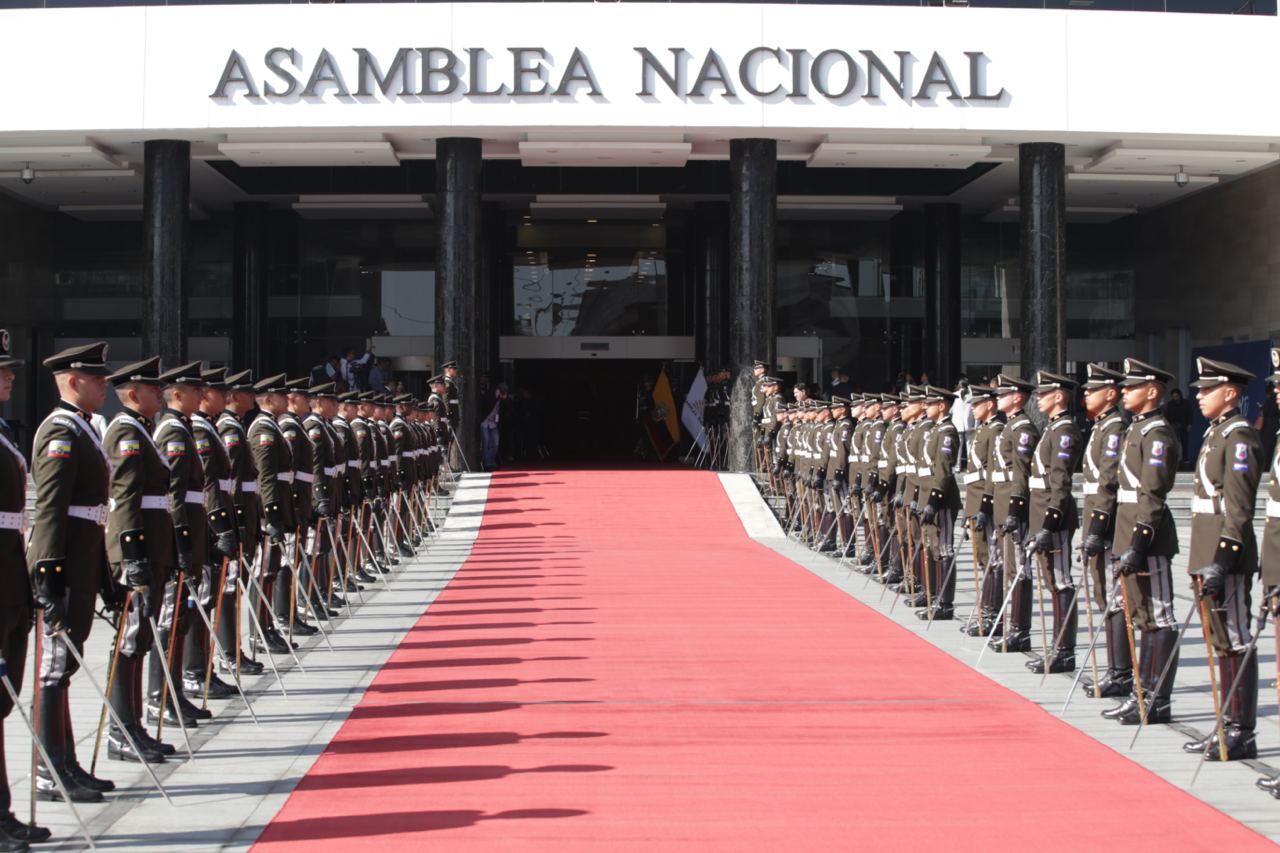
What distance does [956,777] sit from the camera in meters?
6.93

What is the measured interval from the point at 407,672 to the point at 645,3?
63.6 ft

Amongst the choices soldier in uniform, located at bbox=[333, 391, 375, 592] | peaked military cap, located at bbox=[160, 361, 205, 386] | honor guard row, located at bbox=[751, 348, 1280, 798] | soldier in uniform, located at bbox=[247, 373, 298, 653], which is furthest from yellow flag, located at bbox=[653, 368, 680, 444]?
peaked military cap, located at bbox=[160, 361, 205, 386]

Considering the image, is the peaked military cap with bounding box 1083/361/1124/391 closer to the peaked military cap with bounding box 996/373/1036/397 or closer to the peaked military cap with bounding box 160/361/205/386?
the peaked military cap with bounding box 996/373/1036/397

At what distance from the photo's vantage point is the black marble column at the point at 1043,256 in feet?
89.3

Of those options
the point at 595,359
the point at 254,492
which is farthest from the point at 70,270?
the point at 254,492

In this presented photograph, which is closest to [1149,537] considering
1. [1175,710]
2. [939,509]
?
[1175,710]

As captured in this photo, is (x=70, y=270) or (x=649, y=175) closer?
(x=649, y=175)

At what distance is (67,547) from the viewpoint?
6.65 meters

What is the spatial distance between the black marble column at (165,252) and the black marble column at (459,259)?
481 centimetres

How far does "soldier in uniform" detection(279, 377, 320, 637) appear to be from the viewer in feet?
38.1

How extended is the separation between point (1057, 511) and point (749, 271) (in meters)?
17.5

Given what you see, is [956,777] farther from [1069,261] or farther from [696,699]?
[1069,261]

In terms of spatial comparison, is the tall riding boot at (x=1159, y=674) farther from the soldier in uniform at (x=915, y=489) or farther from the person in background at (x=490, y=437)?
the person in background at (x=490, y=437)

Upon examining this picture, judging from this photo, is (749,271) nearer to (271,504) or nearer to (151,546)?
(271,504)
